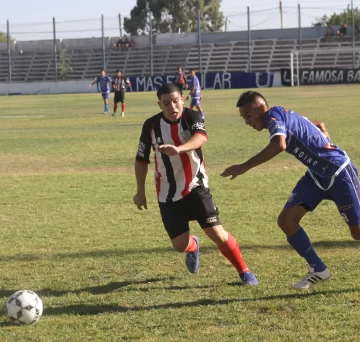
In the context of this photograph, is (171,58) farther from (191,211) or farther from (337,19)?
(191,211)

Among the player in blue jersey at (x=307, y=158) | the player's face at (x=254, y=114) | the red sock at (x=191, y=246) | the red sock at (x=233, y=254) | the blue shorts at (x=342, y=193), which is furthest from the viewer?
the red sock at (x=191, y=246)

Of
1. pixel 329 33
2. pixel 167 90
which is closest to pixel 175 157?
pixel 167 90

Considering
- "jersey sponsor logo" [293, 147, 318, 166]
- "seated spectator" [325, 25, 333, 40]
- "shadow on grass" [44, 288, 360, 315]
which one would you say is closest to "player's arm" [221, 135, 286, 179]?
"jersey sponsor logo" [293, 147, 318, 166]

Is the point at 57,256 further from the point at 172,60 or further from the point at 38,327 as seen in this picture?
the point at 172,60

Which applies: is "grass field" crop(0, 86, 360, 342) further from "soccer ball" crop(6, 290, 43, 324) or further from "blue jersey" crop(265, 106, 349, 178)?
"blue jersey" crop(265, 106, 349, 178)

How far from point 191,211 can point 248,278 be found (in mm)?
756

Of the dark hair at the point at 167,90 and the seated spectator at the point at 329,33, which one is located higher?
the seated spectator at the point at 329,33

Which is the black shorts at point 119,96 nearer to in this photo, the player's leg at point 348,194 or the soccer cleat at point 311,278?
the soccer cleat at point 311,278

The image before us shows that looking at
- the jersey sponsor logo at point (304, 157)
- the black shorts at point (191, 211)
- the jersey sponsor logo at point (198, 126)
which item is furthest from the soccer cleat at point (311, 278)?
the jersey sponsor logo at point (198, 126)

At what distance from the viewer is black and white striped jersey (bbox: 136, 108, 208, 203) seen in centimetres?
675

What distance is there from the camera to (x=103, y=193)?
12.6 m

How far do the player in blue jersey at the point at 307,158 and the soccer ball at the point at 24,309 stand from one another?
1781mm

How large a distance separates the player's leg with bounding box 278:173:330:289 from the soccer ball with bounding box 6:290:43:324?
2174 mm

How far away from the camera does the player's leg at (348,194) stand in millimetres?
6480
